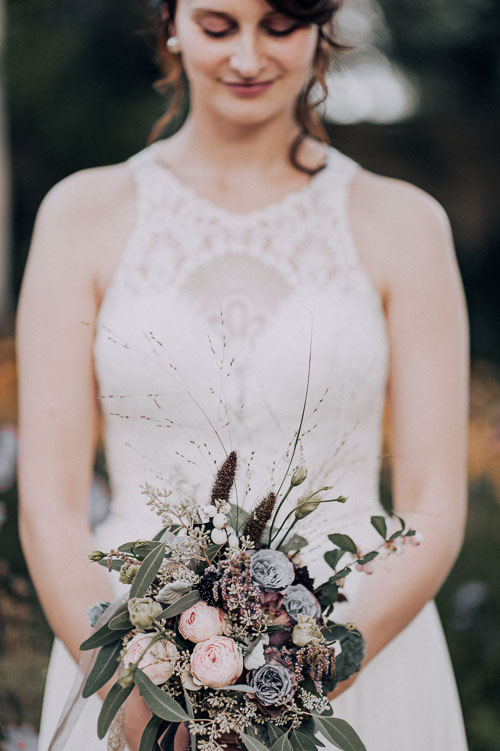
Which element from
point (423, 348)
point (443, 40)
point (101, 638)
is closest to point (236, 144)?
point (423, 348)

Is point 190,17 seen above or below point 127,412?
above

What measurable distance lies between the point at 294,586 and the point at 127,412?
0.86 metres

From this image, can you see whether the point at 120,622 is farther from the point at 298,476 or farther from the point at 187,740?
the point at 298,476

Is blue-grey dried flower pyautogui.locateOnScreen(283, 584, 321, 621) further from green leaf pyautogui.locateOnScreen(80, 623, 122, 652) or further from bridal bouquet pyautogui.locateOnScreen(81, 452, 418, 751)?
green leaf pyautogui.locateOnScreen(80, 623, 122, 652)

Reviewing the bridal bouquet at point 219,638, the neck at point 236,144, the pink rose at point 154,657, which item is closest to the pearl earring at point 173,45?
the neck at point 236,144

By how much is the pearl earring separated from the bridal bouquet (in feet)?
4.30

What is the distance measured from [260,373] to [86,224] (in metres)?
0.56

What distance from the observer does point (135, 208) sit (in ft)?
7.65

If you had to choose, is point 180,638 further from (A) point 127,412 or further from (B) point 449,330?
(B) point 449,330

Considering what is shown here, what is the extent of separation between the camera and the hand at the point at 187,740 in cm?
149

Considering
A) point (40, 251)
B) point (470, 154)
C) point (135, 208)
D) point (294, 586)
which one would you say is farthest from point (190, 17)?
point (470, 154)

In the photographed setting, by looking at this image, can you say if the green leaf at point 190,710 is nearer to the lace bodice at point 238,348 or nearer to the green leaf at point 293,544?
the green leaf at point 293,544

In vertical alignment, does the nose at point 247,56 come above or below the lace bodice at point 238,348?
above

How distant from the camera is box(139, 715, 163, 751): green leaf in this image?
143 cm
